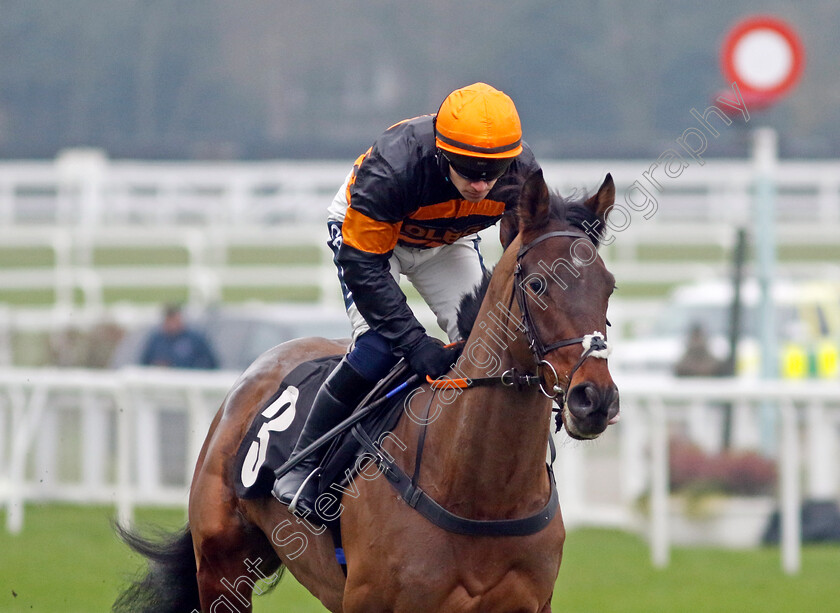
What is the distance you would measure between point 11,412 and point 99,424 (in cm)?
62

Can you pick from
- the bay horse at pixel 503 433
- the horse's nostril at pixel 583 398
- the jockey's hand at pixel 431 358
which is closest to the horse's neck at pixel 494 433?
the bay horse at pixel 503 433

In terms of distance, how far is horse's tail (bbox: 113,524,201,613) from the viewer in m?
4.76

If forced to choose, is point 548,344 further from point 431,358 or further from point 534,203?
point 431,358

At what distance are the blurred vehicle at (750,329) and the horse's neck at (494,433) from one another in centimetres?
759

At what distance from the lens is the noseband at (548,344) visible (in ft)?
10.1

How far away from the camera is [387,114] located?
3612 centimetres

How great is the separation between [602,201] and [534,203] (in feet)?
0.69

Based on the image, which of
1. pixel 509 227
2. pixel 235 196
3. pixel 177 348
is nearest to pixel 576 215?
pixel 509 227

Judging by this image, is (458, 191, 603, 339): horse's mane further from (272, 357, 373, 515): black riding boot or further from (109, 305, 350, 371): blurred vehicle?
(109, 305, 350, 371): blurred vehicle

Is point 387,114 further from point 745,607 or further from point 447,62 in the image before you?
point 745,607

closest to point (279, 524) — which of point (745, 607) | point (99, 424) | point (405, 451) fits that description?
point (405, 451)

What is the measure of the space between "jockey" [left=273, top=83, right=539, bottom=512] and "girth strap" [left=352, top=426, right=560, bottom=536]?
29 centimetres

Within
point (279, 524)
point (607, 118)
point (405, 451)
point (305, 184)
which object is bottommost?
point (607, 118)

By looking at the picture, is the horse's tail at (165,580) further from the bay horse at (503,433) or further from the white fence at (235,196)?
the white fence at (235,196)
